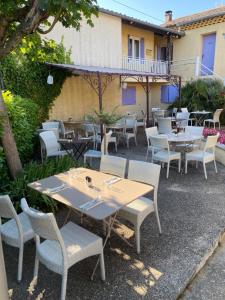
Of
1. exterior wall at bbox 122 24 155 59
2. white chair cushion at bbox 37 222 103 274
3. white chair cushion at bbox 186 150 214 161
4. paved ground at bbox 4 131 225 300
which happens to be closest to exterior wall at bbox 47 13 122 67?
exterior wall at bbox 122 24 155 59

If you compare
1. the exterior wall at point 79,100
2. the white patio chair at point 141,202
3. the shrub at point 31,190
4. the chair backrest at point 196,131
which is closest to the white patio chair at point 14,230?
the shrub at point 31,190

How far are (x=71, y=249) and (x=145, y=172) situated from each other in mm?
1479

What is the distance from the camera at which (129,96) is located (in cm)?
1357

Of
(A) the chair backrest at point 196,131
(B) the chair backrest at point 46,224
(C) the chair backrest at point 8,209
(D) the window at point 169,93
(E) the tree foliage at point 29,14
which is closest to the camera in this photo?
(B) the chair backrest at point 46,224

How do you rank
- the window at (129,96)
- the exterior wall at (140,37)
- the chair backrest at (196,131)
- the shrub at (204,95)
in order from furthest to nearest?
the window at (129,96)
the exterior wall at (140,37)
the shrub at (204,95)
the chair backrest at (196,131)

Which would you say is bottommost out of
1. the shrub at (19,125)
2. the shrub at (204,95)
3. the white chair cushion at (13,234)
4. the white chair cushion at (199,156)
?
the white chair cushion at (13,234)

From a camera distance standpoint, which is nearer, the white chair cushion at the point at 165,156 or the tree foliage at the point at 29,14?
the tree foliage at the point at 29,14

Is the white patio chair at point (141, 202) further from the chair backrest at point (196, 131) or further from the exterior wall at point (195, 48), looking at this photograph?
the exterior wall at point (195, 48)

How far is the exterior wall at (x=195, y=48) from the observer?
13039 mm

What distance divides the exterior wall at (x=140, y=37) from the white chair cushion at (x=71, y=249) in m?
12.2

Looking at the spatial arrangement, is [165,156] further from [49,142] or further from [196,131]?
[49,142]

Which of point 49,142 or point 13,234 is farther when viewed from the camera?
point 49,142

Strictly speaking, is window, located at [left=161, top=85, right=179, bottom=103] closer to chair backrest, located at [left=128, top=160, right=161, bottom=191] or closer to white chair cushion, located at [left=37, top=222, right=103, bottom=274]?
Answer: chair backrest, located at [left=128, top=160, right=161, bottom=191]

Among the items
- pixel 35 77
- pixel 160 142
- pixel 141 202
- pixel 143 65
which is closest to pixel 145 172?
pixel 141 202
